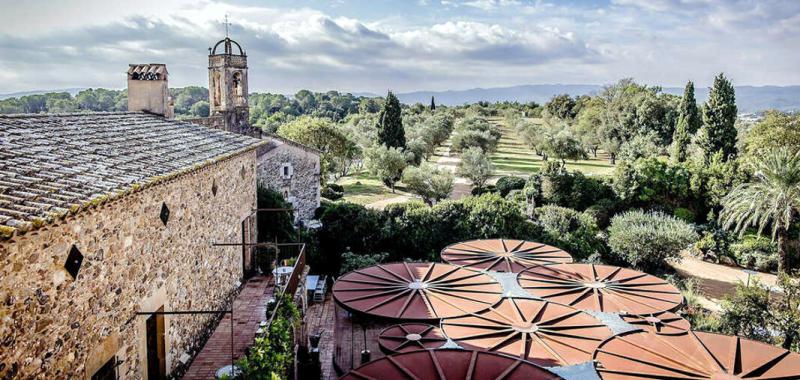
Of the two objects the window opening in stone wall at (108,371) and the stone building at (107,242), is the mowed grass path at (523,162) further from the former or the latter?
the window opening in stone wall at (108,371)

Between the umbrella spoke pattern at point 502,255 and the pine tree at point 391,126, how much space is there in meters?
32.5

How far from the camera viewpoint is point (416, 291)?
14844mm

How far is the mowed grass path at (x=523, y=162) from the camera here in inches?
2163

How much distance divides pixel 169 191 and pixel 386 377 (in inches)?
208

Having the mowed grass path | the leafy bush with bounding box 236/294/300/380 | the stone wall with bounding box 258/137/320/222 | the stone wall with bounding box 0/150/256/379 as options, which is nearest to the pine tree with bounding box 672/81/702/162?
the mowed grass path

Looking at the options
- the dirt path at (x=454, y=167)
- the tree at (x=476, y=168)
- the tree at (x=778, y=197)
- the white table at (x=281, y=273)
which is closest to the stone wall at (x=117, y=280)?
the white table at (x=281, y=273)

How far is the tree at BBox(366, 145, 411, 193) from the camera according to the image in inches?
1816

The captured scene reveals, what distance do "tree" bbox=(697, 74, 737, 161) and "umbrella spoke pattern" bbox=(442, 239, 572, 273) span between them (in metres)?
30.3

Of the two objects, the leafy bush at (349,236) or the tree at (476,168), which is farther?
the tree at (476,168)

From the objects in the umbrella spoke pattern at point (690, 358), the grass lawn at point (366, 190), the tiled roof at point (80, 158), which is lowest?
the grass lawn at point (366, 190)

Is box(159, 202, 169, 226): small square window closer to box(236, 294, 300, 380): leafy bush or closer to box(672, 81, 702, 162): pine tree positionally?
box(236, 294, 300, 380): leafy bush

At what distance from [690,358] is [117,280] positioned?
36.2 ft

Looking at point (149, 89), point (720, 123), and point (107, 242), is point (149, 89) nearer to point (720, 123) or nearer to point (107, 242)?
point (107, 242)

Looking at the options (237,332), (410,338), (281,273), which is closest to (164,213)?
(237,332)
